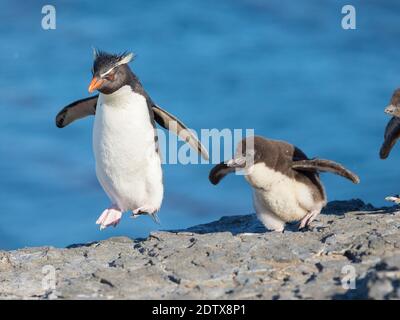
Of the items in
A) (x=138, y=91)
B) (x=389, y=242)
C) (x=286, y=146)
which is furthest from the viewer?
(x=138, y=91)

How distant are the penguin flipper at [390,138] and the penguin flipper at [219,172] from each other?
1759 millimetres

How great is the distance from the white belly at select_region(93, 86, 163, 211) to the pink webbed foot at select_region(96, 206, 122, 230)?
122 millimetres

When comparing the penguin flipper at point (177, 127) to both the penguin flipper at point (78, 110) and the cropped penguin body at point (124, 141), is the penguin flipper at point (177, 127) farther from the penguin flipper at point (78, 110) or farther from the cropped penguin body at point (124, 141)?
the penguin flipper at point (78, 110)

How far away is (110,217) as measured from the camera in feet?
24.5

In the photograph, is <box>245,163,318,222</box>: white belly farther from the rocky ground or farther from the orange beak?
the orange beak

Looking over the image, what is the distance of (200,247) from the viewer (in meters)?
5.87

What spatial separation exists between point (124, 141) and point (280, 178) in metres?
1.46

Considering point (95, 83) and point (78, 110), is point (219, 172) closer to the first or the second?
point (95, 83)

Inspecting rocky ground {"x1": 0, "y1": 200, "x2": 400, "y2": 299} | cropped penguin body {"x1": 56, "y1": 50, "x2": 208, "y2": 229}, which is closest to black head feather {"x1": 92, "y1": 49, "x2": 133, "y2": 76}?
cropped penguin body {"x1": 56, "y1": 50, "x2": 208, "y2": 229}

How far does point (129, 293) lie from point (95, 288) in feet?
0.90

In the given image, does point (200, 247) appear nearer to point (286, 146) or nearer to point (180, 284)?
point (180, 284)

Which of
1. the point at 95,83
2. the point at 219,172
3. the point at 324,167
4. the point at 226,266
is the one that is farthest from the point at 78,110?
the point at 226,266
